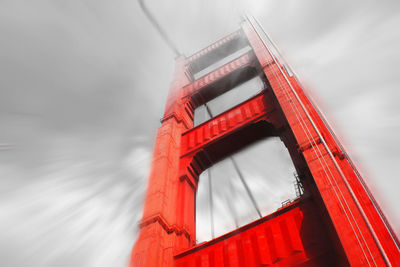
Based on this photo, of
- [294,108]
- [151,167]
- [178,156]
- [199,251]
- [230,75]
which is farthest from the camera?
[230,75]

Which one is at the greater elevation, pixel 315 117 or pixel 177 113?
pixel 177 113

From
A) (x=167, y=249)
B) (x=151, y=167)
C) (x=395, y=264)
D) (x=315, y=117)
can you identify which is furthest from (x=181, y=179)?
(x=395, y=264)

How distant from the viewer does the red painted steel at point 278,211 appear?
5.06 meters

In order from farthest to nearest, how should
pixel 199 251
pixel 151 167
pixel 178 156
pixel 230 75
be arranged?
pixel 230 75
pixel 178 156
pixel 151 167
pixel 199 251

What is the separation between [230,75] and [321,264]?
1168cm

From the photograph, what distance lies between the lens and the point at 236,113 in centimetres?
1180

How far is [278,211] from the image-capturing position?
698 cm

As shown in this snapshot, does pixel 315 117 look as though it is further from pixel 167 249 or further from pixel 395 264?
pixel 167 249

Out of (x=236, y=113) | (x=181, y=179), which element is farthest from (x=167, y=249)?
(x=236, y=113)

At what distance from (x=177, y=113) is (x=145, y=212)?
6283 mm

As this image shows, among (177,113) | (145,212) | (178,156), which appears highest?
(177,113)

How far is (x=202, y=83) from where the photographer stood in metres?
16.3

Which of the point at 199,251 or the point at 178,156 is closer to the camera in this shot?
the point at 199,251

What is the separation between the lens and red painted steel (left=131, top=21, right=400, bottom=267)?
16.6ft
